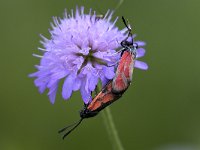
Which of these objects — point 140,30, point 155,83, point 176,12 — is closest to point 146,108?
point 155,83

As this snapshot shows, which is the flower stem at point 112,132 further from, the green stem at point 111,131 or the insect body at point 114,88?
the insect body at point 114,88

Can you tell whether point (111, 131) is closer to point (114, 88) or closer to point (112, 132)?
point (112, 132)

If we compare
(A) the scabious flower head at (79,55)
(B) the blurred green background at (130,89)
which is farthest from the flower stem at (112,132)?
(B) the blurred green background at (130,89)

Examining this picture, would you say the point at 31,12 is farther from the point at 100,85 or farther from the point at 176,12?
the point at 100,85

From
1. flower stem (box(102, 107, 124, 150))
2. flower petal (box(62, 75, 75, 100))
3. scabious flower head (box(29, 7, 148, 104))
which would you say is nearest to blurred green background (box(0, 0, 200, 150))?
flower stem (box(102, 107, 124, 150))

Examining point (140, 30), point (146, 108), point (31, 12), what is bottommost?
point (146, 108)

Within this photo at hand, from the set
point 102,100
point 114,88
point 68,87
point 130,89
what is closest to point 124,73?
point 114,88
